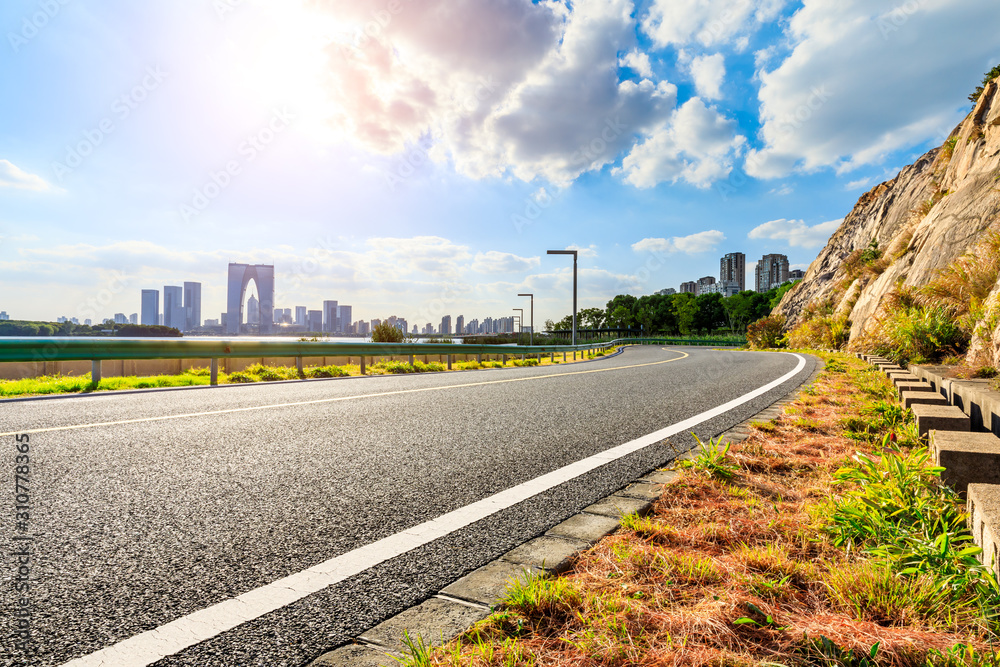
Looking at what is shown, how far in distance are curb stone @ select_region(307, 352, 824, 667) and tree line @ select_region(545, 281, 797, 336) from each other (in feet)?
302

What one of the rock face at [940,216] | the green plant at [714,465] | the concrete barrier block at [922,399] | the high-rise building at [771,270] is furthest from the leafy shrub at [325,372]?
the high-rise building at [771,270]

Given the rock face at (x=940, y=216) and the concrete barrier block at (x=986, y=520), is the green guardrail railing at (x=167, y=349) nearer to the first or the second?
the concrete barrier block at (x=986, y=520)

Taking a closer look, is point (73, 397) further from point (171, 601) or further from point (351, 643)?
point (351, 643)

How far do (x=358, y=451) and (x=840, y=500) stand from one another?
3162mm

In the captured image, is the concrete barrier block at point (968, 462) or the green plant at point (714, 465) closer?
the concrete barrier block at point (968, 462)

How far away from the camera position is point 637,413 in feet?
19.3

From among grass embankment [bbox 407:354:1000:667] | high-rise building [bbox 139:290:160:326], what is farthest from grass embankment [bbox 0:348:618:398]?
high-rise building [bbox 139:290:160:326]

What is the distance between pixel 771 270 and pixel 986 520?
173 meters

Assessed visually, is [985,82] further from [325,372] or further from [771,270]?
[771,270]

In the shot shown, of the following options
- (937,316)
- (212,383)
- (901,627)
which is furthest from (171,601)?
(937,316)

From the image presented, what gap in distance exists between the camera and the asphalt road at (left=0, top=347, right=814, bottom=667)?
1713 mm

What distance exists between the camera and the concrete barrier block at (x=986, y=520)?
1.66 m

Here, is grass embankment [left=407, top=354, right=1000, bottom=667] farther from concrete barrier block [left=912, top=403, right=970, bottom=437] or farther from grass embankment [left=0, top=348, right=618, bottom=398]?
grass embankment [left=0, top=348, right=618, bottom=398]

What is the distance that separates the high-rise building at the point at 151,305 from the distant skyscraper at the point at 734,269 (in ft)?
597
